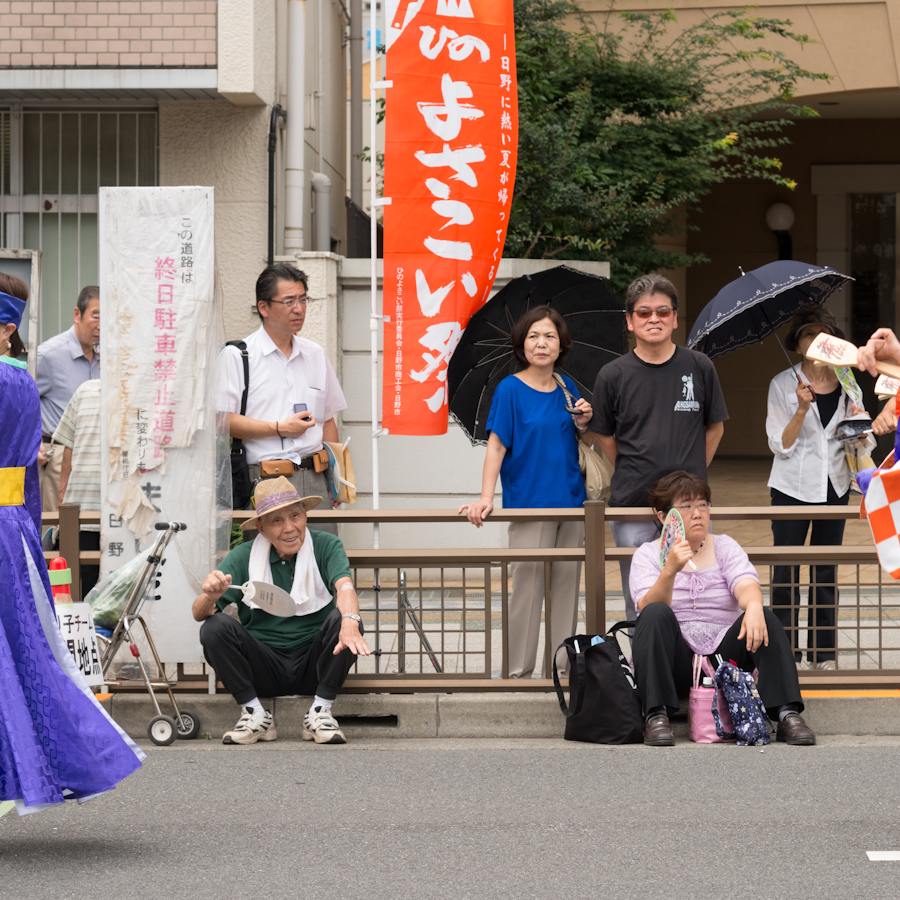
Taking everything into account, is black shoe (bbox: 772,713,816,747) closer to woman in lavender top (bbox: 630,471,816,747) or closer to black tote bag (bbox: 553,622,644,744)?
woman in lavender top (bbox: 630,471,816,747)

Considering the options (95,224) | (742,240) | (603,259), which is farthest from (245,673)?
(742,240)

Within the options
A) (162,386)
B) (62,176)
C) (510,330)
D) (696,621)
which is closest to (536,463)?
(510,330)

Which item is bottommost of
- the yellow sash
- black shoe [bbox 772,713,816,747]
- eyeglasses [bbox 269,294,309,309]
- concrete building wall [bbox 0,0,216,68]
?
black shoe [bbox 772,713,816,747]

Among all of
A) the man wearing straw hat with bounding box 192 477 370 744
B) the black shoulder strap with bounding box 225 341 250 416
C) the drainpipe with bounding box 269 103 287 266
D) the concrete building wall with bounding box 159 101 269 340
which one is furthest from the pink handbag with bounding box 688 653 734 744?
the drainpipe with bounding box 269 103 287 266

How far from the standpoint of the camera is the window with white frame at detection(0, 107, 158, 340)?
10281 millimetres

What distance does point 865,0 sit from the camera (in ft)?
47.5

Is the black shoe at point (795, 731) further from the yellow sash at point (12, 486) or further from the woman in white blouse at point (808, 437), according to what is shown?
the yellow sash at point (12, 486)

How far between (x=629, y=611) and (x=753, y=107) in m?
8.46

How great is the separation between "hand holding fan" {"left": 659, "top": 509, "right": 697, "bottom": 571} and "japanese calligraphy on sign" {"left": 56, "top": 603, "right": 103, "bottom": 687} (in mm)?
2524

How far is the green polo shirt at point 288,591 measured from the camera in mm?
5844

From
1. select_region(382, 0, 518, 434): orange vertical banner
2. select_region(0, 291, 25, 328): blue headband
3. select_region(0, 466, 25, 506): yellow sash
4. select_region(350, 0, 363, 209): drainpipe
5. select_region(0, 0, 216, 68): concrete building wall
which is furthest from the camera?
select_region(350, 0, 363, 209): drainpipe

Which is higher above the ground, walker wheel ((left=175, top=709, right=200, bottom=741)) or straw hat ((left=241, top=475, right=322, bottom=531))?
straw hat ((left=241, top=475, right=322, bottom=531))

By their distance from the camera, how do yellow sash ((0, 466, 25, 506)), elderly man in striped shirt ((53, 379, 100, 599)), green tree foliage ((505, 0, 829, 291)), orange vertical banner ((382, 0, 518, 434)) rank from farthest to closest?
green tree foliage ((505, 0, 829, 291)), orange vertical banner ((382, 0, 518, 434)), elderly man in striped shirt ((53, 379, 100, 599)), yellow sash ((0, 466, 25, 506))

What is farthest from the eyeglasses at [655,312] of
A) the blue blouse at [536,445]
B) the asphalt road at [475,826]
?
the asphalt road at [475,826]
